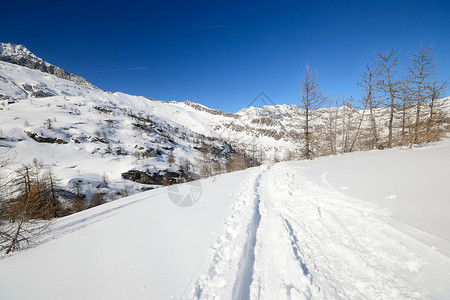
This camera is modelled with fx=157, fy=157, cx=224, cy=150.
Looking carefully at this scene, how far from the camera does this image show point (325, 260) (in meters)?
2.85

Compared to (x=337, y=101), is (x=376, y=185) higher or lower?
lower

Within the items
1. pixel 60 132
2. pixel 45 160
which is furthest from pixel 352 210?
pixel 60 132

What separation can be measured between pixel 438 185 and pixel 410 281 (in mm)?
3046

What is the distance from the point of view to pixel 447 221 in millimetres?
2635

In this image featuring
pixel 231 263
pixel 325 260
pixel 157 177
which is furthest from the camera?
pixel 157 177

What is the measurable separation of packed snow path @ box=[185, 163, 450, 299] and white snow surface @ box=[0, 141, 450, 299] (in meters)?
0.01

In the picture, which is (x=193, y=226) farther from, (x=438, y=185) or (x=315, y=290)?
(x=438, y=185)

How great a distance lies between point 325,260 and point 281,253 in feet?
2.49

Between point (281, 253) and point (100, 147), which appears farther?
point (100, 147)

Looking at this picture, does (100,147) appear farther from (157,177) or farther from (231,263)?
(231,263)

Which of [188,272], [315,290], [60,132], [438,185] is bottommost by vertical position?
[188,272]

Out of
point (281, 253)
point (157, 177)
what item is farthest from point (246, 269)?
point (157, 177)

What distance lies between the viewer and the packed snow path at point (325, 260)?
2158mm


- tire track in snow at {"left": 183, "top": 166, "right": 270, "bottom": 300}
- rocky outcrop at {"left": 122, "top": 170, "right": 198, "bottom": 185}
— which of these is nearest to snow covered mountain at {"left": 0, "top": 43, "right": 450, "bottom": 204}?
rocky outcrop at {"left": 122, "top": 170, "right": 198, "bottom": 185}
